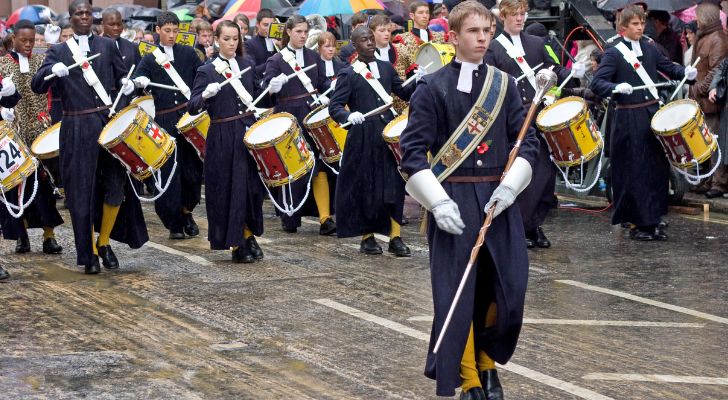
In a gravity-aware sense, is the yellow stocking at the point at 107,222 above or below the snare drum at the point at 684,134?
below

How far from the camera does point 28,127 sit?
44.1ft

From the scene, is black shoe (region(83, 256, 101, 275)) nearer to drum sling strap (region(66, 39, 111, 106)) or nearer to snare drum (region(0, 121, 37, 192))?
snare drum (region(0, 121, 37, 192))

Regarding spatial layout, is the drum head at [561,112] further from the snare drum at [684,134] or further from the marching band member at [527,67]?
the snare drum at [684,134]

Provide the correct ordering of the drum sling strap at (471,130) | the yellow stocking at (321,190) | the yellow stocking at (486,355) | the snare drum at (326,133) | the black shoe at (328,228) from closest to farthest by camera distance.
A: the drum sling strap at (471,130)
the yellow stocking at (486,355)
the snare drum at (326,133)
the black shoe at (328,228)
the yellow stocking at (321,190)

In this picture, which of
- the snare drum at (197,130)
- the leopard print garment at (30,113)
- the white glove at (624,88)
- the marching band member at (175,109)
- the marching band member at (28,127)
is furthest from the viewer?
the leopard print garment at (30,113)

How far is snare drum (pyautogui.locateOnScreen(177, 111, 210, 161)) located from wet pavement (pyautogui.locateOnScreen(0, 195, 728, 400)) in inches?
35.4

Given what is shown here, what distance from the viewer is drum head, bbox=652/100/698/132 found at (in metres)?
11.5

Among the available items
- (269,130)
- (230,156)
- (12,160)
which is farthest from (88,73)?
(269,130)

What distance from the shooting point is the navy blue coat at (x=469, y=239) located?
6293 mm

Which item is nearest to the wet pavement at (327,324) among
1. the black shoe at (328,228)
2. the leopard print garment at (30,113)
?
the black shoe at (328,228)

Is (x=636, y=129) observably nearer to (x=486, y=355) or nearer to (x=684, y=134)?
(x=684, y=134)

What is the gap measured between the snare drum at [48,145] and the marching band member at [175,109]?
90cm

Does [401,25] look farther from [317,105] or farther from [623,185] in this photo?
[623,185]

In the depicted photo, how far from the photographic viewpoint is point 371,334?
813 cm
